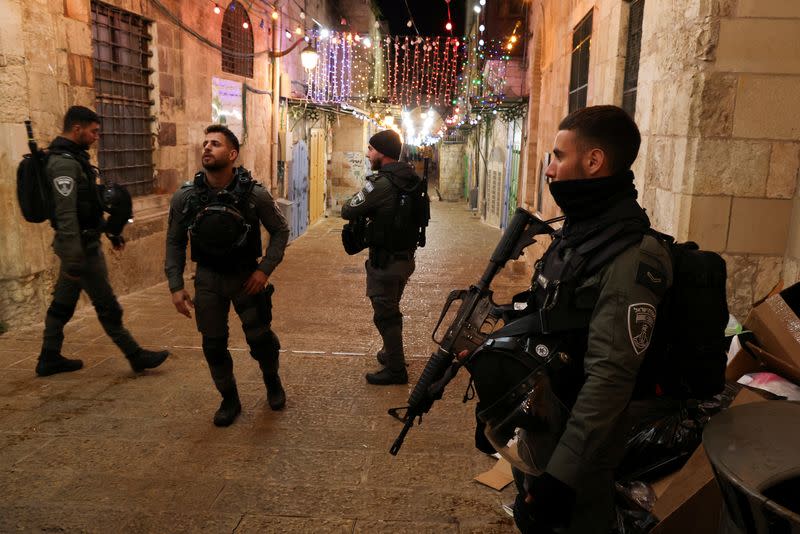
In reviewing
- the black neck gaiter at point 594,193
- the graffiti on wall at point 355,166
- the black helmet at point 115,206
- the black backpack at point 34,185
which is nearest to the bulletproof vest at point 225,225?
the black helmet at point 115,206

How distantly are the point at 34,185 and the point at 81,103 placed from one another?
8.81ft

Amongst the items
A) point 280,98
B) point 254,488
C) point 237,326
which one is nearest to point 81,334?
point 237,326

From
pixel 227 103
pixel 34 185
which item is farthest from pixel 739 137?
pixel 227 103

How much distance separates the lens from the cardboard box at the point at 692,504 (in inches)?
84.2

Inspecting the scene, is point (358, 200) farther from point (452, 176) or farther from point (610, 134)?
point (452, 176)

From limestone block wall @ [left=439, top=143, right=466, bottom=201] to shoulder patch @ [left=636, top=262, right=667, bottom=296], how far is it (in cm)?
2708

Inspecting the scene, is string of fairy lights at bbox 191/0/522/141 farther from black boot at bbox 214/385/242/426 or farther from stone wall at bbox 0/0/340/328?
black boot at bbox 214/385/242/426

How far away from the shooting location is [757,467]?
5.07 feet

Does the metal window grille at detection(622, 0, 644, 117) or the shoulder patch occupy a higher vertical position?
the metal window grille at detection(622, 0, 644, 117)

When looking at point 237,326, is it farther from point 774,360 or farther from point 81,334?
point 774,360

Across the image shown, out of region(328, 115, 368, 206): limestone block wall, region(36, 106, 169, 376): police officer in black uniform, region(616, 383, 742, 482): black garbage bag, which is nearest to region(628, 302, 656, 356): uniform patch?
region(616, 383, 742, 482): black garbage bag

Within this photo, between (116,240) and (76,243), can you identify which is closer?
(76,243)

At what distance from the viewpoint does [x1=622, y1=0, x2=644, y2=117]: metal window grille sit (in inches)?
221

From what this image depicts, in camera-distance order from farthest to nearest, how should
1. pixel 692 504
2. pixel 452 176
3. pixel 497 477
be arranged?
pixel 452 176, pixel 497 477, pixel 692 504
